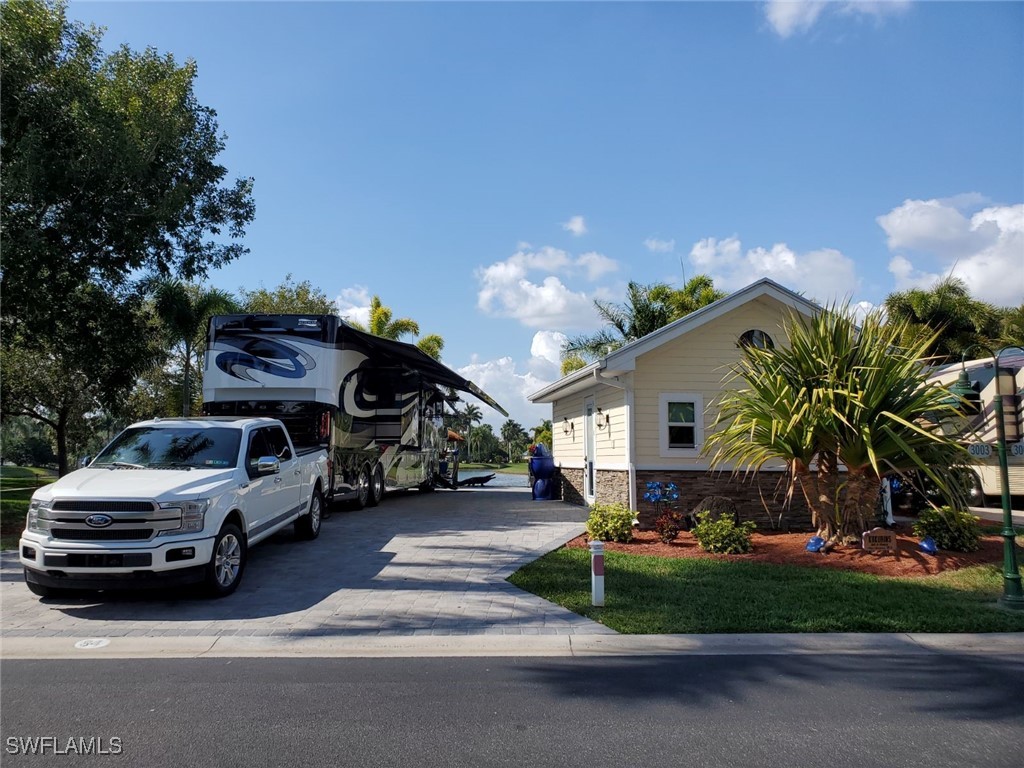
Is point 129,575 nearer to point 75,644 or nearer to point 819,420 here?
point 75,644

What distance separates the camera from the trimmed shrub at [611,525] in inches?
453

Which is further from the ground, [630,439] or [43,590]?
Result: [630,439]

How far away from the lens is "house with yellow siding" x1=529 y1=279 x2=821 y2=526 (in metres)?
13.2

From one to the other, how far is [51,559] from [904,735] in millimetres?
7905

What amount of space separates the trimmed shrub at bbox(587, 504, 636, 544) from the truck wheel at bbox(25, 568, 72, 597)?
7.39 m

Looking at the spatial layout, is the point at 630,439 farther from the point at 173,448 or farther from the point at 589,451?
the point at 173,448

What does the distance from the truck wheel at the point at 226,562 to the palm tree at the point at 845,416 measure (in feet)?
22.8

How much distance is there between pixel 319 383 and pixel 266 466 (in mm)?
4954

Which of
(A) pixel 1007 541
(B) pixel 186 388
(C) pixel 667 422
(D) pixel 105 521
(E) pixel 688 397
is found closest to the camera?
(D) pixel 105 521

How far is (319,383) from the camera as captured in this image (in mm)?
13742

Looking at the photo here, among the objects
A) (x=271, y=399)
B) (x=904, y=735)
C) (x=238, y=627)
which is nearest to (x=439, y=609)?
(x=238, y=627)

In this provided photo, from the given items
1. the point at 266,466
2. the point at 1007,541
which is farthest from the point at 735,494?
the point at 266,466

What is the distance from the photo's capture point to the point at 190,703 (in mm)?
5094

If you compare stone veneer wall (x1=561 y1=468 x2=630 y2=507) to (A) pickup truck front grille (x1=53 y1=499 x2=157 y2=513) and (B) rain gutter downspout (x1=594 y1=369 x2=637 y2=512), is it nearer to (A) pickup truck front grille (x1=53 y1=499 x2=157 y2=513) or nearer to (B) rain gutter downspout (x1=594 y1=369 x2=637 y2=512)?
(B) rain gutter downspout (x1=594 y1=369 x2=637 y2=512)
